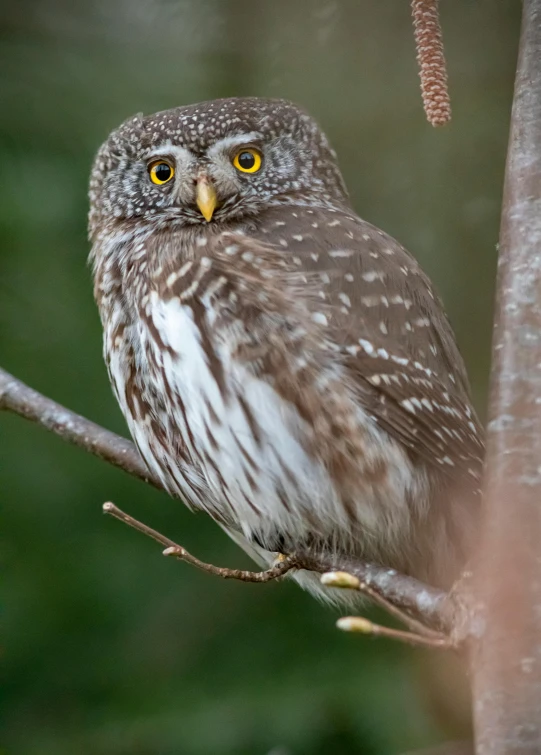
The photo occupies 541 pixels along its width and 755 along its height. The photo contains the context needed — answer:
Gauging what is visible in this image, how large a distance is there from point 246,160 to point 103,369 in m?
0.90

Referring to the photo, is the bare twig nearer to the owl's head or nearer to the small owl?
the small owl

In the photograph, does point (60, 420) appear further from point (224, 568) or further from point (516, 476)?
point (516, 476)

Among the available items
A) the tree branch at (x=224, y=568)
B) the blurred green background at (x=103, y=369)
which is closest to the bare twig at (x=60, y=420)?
the tree branch at (x=224, y=568)

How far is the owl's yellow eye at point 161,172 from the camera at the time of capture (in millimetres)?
3318

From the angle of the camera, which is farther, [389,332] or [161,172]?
[161,172]

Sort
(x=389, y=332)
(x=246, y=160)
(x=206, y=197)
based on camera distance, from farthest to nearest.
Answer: (x=246, y=160) → (x=206, y=197) → (x=389, y=332)

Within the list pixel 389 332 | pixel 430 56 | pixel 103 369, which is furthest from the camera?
pixel 103 369

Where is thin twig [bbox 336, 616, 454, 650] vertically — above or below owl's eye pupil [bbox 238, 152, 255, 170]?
below

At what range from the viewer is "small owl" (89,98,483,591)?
275 centimetres

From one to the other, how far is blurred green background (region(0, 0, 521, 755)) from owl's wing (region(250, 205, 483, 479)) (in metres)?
0.71

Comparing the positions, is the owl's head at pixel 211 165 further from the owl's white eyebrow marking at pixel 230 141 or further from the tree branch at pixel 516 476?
the tree branch at pixel 516 476

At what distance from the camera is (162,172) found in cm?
334

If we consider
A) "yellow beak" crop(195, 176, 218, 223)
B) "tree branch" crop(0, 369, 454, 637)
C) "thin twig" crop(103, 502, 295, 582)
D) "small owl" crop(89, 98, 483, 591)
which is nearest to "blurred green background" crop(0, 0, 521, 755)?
"small owl" crop(89, 98, 483, 591)

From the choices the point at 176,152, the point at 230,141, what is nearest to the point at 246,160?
the point at 230,141
